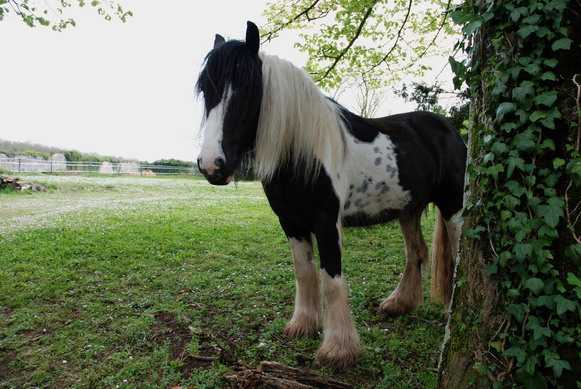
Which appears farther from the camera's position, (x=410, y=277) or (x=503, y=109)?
(x=410, y=277)

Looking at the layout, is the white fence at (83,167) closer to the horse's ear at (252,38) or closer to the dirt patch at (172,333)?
the dirt patch at (172,333)

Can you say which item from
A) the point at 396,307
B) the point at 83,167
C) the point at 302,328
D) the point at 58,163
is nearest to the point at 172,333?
the point at 302,328

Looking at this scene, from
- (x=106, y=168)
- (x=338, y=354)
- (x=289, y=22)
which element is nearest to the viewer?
(x=338, y=354)

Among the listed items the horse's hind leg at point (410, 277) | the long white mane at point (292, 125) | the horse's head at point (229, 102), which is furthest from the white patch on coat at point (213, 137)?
the horse's hind leg at point (410, 277)

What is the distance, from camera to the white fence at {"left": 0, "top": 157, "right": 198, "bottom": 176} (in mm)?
29837

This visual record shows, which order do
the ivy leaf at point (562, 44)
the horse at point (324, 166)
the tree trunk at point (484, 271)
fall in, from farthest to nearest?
1. the horse at point (324, 166)
2. the tree trunk at point (484, 271)
3. the ivy leaf at point (562, 44)

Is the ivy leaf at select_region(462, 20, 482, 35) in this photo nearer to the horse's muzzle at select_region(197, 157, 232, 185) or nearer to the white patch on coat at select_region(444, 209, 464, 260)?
the horse's muzzle at select_region(197, 157, 232, 185)

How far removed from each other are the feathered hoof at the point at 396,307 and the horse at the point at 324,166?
1 cm

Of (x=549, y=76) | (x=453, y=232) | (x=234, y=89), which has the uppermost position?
(x=234, y=89)

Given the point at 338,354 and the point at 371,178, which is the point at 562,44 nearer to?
the point at 371,178

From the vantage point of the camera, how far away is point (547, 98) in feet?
5.71

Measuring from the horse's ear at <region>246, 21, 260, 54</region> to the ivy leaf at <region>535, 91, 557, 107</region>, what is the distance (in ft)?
6.16

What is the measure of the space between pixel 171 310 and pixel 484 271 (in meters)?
3.41

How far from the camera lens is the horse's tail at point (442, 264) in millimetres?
4250
